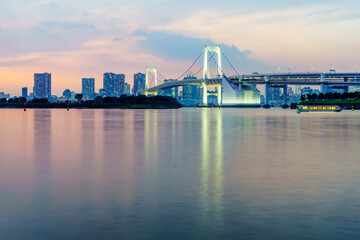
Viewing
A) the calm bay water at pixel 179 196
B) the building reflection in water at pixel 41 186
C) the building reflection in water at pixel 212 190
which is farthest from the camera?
the building reflection in water at pixel 41 186

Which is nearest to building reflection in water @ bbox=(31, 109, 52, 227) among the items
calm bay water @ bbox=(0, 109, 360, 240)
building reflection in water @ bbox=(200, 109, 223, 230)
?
calm bay water @ bbox=(0, 109, 360, 240)

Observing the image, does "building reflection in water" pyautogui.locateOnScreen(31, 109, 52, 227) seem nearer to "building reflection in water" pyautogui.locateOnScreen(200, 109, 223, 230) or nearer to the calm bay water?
the calm bay water

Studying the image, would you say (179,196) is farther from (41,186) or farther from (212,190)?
(41,186)

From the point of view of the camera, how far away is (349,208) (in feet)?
35.9

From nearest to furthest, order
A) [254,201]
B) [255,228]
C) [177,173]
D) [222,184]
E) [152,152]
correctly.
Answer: [255,228], [254,201], [222,184], [177,173], [152,152]

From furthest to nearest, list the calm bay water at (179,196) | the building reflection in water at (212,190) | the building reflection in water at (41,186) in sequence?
the building reflection in water at (41,186)
the building reflection in water at (212,190)
the calm bay water at (179,196)

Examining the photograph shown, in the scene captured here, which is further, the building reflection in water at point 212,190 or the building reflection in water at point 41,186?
the building reflection in water at point 41,186

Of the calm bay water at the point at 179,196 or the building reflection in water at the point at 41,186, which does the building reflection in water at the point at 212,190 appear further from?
the building reflection in water at the point at 41,186

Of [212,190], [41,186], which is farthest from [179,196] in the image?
[41,186]

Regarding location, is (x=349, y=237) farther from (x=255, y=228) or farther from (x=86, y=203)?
(x=86, y=203)

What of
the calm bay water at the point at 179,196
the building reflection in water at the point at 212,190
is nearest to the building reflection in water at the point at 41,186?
the calm bay water at the point at 179,196

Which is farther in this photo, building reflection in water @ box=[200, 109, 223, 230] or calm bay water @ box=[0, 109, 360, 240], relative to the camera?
building reflection in water @ box=[200, 109, 223, 230]

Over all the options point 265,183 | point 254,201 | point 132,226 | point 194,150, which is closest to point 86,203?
point 132,226

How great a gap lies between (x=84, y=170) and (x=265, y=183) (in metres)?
6.83
